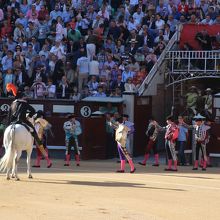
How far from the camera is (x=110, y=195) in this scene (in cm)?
1606

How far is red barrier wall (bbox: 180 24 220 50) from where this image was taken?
90.9ft

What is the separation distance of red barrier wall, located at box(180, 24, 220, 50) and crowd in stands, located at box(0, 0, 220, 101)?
39cm

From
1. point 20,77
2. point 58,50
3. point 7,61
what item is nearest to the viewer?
point 20,77

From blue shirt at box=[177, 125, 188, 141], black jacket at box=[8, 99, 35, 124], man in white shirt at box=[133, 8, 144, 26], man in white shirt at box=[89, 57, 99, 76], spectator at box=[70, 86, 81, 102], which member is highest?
man in white shirt at box=[133, 8, 144, 26]

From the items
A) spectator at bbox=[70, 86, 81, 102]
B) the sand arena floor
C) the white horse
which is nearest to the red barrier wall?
spectator at bbox=[70, 86, 81, 102]

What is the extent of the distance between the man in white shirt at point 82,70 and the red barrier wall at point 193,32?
3.30m

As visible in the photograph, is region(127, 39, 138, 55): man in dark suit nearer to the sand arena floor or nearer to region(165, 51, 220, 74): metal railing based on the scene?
region(165, 51, 220, 74): metal railing

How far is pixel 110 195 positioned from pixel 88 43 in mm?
12839

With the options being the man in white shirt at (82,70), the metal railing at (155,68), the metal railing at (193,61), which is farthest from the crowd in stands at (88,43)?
the metal railing at (193,61)

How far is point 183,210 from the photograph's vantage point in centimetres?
1437

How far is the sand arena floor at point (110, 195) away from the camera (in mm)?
13812

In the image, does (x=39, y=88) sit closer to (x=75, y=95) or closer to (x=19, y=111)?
(x=75, y=95)

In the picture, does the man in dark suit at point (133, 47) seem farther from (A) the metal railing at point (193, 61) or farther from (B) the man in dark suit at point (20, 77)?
(B) the man in dark suit at point (20, 77)

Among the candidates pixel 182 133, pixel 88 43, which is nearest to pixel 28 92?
pixel 88 43
